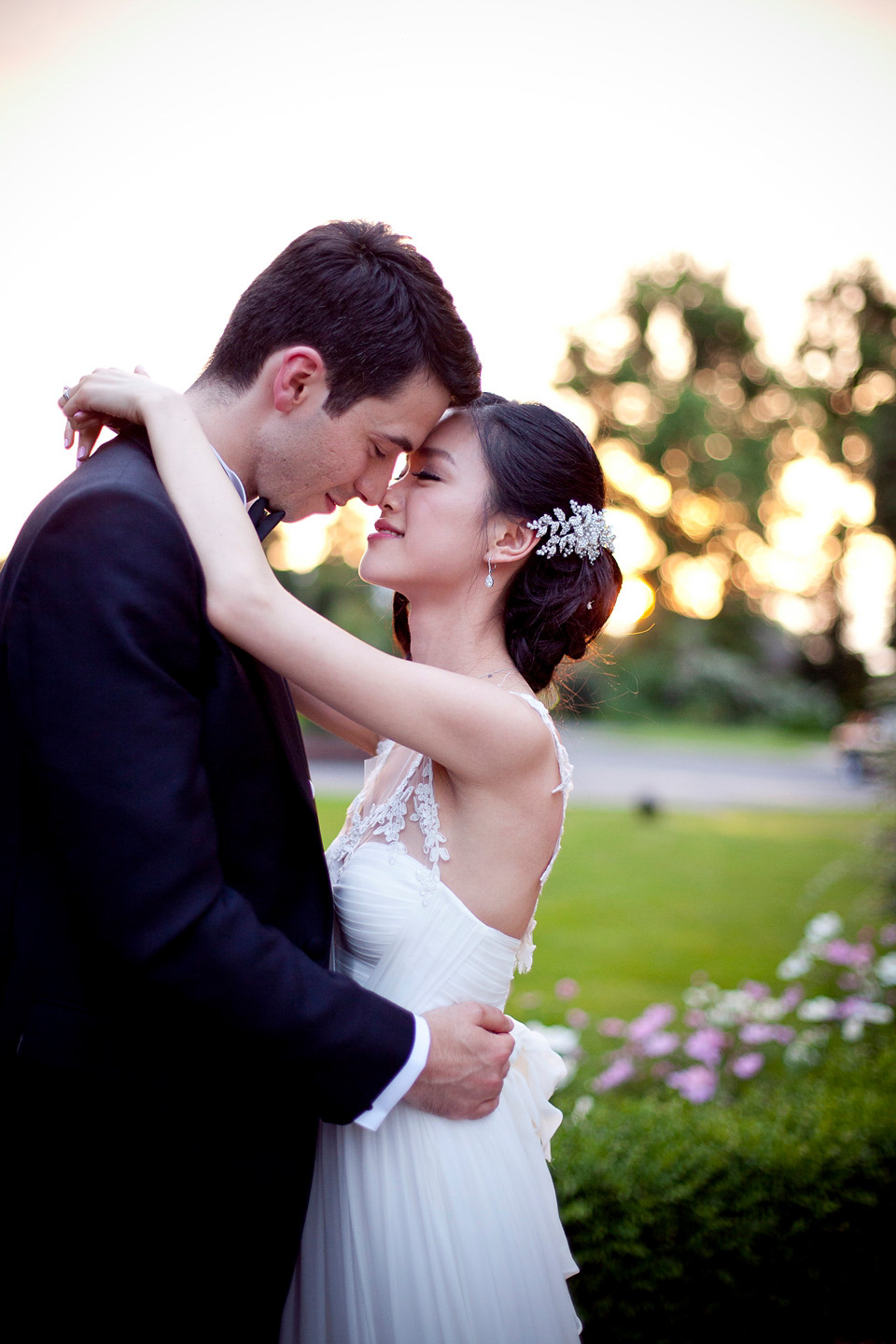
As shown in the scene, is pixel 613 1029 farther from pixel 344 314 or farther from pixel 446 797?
pixel 344 314

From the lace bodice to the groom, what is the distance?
33cm

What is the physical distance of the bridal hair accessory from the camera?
7.95ft

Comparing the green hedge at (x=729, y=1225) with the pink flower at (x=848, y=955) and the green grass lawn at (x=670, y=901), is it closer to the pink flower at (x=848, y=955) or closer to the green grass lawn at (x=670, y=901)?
the pink flower at (x=848, y=955)

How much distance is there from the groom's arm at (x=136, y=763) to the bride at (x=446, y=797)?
7.1 inches

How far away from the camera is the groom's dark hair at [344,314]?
201 centimetres

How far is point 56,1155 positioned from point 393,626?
1837mm

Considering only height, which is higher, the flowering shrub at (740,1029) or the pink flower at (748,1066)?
the flowering shrub at (740,1029)

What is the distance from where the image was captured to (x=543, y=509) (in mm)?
2418

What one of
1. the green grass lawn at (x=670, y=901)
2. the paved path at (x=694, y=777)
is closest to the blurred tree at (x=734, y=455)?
the paved path at (x=694, y=777)

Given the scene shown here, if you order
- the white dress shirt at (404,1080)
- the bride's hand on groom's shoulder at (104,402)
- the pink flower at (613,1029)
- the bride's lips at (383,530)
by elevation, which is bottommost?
the white dress shirt at (404,1080)

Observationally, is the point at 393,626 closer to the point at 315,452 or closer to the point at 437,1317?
the point at 315,452

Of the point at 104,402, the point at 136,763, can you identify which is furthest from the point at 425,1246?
the point at 104,402

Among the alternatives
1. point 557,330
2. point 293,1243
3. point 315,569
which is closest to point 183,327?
point 293,1243

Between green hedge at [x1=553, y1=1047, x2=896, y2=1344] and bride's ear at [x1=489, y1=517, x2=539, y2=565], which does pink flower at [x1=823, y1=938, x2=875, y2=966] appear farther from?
bride's ear at [x1=489, y1=517, x2=539, y2=565]
